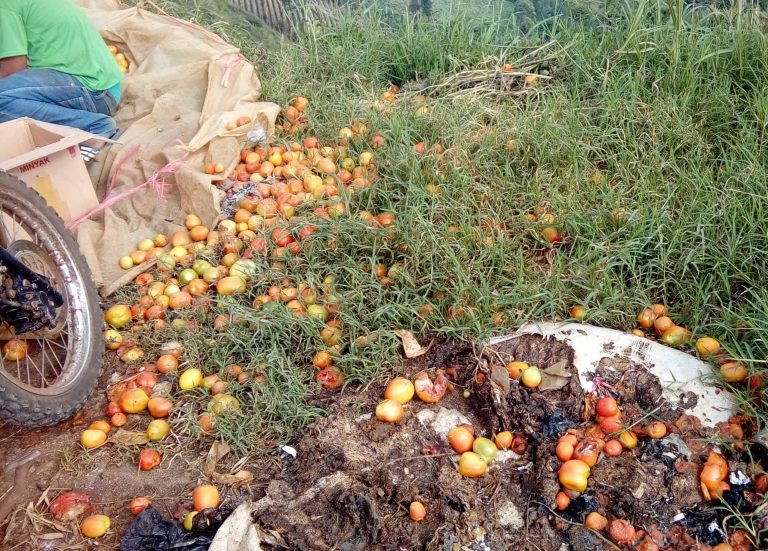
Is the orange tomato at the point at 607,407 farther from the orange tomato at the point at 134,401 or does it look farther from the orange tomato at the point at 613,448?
the orange tomato at the point at 134,401

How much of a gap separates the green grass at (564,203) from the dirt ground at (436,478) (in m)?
0.22

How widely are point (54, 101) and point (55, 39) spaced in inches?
17.4

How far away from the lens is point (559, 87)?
466 centimetres

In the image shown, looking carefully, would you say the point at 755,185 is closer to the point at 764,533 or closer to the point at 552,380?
the point at 552,380

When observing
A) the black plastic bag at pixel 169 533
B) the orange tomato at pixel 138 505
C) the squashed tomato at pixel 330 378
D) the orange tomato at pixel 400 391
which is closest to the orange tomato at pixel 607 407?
the orange tomato at pixel 400 391

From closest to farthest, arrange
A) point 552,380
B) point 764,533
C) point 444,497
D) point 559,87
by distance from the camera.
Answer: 1. point 764,533
2. point 444,497
3. point 552,380
4. point 559,87

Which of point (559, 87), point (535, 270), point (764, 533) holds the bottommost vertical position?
point (764, 533)

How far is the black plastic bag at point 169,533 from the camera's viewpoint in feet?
8.23

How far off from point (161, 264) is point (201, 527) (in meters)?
1.83

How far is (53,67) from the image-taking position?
4.82 m

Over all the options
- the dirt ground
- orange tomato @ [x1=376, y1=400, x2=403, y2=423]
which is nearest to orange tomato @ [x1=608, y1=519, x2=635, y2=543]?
the dirt ground

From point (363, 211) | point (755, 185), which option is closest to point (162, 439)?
point (363, 211)

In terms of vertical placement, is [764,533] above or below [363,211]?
below

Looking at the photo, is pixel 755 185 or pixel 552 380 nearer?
pixel 552 380
